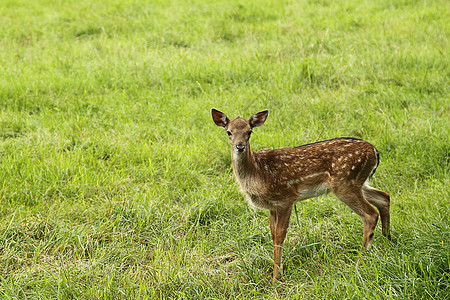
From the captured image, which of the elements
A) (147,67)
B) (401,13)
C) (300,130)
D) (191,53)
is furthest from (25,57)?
(401,13)

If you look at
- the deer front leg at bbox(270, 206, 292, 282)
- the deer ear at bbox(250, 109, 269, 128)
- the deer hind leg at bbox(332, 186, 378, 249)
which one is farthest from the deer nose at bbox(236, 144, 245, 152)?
the deer hind leg at bbox(332, 186, 378, 249)

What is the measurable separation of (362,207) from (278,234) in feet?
2.51

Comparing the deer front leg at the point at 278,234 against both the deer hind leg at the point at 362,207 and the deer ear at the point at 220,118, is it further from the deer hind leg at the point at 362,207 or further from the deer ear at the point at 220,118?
the deer ear at the point at 220,118

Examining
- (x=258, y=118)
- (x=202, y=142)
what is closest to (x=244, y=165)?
(x=258, y=118)

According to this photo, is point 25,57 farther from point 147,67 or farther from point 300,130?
point 300,130

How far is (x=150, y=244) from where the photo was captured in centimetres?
483

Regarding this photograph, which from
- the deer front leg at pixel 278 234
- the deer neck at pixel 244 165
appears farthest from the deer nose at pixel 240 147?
the deer front leg at pixel 278 234

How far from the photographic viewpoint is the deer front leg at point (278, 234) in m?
4.26

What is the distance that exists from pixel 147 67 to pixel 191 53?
1040mm

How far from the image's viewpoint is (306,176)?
14.8 ft

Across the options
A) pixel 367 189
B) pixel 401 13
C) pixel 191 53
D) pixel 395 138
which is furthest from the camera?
pixel 401 13

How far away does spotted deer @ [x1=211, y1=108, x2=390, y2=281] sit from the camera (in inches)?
174

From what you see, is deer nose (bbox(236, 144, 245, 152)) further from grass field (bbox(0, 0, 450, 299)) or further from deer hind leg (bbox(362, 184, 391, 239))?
deer hind leg (bbox(362, 184, 391, 239))

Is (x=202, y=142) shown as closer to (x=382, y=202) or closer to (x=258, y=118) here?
(x=258, y=118)
